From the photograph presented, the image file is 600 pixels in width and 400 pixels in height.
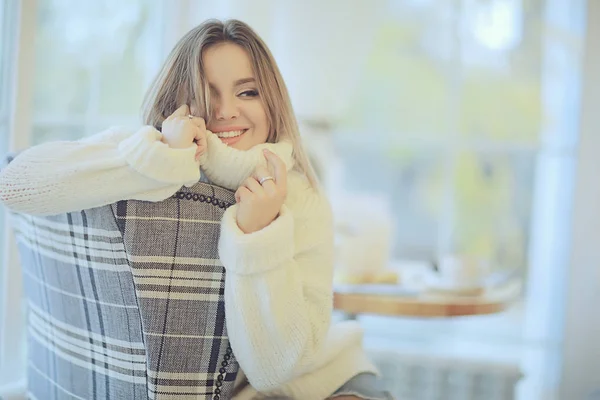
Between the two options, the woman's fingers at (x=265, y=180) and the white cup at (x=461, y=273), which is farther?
the white cup at (x=461, y=273)

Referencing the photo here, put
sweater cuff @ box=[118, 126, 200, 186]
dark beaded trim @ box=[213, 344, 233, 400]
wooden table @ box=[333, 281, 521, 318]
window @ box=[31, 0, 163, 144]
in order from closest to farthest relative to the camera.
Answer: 1. sweater cuff @ box=[118, 126, 200, 186]
2. dark beaded trim @ box=[213, 344, 233, 400]
3. wooden table @ box=[333, 281, 521, 318]
4. window @ box=[31, 0, 163, 144]

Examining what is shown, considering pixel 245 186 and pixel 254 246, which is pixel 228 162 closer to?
pixel 245 186

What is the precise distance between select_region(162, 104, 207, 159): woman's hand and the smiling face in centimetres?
16

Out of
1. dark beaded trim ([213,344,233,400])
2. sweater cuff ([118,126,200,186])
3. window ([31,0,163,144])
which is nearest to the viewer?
sweater cuff ([118,126,200,186])

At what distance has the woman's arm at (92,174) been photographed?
1.13m

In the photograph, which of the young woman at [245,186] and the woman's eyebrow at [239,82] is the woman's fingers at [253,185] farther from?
the woman's eyebrow at [239,82]

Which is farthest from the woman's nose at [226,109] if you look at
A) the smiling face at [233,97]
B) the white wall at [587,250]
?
the white wall at [587,250]

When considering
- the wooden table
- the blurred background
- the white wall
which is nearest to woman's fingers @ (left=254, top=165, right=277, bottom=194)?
the wooden table

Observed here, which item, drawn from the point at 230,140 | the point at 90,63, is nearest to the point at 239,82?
the point at 230,140

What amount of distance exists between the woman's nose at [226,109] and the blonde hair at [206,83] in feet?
0.06

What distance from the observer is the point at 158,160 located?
3.72 ft

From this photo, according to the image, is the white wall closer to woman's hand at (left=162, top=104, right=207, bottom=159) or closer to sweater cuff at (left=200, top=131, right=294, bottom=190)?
sweater cuff at (left=200, top=131, right=294, bottom=190)

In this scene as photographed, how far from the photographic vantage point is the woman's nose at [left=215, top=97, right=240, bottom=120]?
4.76ft

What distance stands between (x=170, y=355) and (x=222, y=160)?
1.15 feet
